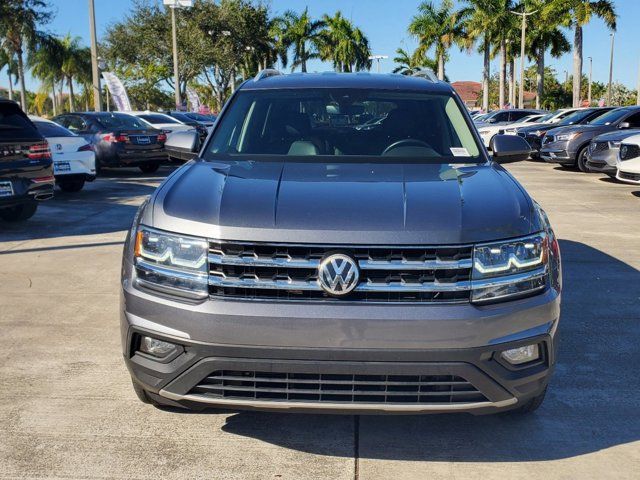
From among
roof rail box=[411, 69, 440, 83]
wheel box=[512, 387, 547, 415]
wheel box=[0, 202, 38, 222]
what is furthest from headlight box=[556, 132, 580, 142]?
wheel box=[512, 387, 547, 415]

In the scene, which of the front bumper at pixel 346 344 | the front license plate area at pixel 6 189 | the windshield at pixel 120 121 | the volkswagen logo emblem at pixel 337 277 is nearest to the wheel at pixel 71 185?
the windshield at pixel 120 121

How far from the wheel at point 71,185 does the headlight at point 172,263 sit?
1103 cm

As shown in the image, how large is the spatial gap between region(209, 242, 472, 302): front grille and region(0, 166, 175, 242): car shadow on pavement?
6.66m

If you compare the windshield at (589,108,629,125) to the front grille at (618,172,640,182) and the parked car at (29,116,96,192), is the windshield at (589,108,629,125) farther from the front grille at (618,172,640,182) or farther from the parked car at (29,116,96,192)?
the parked car at (29,116,96,192)

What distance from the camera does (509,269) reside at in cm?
304

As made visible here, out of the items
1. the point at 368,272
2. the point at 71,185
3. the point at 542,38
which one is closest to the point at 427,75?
the point at 368,272

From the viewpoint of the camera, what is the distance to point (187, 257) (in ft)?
10.0

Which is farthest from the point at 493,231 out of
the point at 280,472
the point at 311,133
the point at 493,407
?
the point at 311,133

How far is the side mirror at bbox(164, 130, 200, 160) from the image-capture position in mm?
4746

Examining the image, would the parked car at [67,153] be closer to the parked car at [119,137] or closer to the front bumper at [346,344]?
the parked car at [119,137]

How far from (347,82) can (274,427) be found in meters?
2.37

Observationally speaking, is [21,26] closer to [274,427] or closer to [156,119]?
[156,119]

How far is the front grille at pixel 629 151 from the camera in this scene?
1299 centimetres

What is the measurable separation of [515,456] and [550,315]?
73cm
